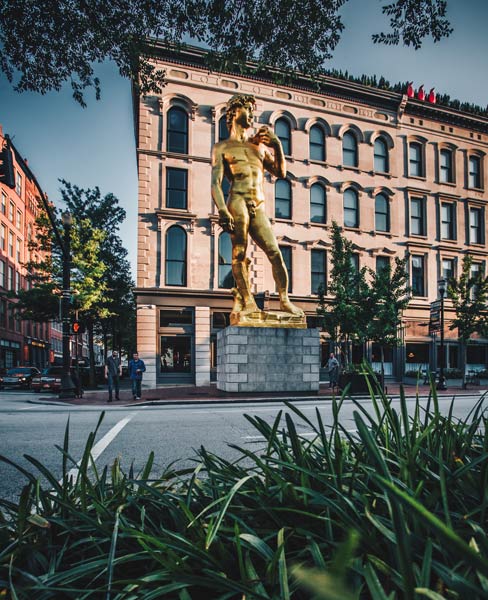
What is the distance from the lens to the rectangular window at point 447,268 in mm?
30562

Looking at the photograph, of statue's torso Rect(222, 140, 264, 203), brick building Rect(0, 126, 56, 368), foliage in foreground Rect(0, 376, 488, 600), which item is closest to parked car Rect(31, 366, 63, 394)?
statue's torso Rect(222, 140, 264, 203)

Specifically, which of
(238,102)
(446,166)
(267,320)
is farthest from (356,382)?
(446,166)

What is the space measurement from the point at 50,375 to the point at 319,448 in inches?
996

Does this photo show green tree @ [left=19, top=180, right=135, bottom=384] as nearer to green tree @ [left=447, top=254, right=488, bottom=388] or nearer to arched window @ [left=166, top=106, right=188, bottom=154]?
arched window @ [left=166, top=106, right=188, bottom=154]

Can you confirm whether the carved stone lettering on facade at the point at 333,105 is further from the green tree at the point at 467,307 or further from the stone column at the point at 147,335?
the stone column at the point at 147,335

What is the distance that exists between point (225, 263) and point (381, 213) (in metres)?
11.9

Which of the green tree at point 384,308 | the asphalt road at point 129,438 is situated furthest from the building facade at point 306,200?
the asphalt road at point 129,438

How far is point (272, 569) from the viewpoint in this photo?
106 cm

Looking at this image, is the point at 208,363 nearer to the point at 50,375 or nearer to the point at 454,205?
the point at 50,375

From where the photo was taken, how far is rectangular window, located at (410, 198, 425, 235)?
99.5 ft

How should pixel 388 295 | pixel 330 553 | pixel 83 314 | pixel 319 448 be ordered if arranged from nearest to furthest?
pixel 330 553, pixel 319 448, pixel 388 295, pixel 83 314

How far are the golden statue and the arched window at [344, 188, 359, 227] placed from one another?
1486cm

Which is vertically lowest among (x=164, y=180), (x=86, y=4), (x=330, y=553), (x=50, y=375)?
(x=50, y=375)

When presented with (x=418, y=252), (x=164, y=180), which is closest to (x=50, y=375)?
(x=164, y=180)
